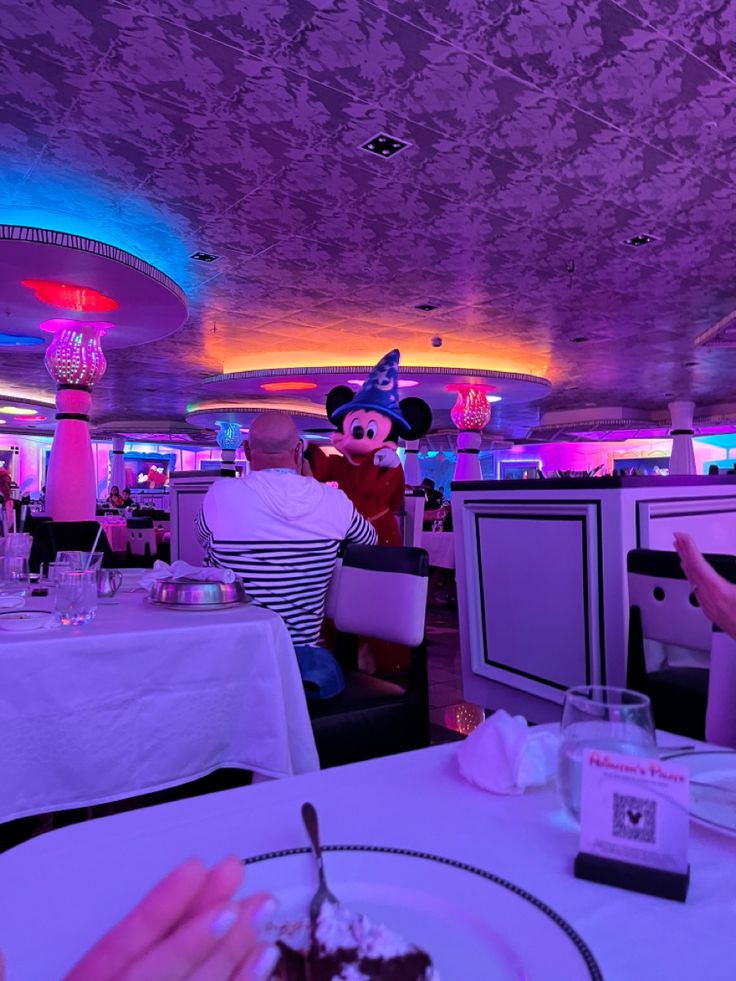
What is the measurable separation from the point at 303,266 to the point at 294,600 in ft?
→ 15.5

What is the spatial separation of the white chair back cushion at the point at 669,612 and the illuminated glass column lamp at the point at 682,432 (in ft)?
48.7

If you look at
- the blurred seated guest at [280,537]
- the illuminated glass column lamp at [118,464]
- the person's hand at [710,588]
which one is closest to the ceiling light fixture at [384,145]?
the blurred seated guest at [280,537]

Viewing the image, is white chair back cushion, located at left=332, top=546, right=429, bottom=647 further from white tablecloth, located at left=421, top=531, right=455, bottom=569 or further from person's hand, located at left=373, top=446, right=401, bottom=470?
white tablecloth, located at left=421, top=531, right=455, bottom=569

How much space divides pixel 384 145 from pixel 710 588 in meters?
3.99

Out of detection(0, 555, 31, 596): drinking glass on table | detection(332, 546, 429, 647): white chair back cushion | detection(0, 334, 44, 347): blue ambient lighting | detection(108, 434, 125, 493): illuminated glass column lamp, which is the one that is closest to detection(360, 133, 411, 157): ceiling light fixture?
detection(332, 546, 429, 647): white chair back cushion

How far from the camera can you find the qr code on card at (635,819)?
0.53 meters

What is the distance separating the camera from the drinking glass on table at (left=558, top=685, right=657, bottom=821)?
2.01 ft

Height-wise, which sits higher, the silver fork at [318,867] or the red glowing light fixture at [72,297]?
the red glowing light fixture at [72,297]

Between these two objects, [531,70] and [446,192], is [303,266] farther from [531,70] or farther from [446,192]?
[531,70]

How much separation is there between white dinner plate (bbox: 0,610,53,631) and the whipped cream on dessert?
51.4 inches

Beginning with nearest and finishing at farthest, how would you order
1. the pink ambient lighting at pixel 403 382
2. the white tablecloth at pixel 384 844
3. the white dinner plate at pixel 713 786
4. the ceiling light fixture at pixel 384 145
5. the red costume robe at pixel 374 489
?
the white tablecloth at pixel 384 844 < the white dinner plate at pixel 713 786 < the red costume robe at pixel 374 489 < the ceiling light fixture at pixel 384 145 < the pink ambient lighting at pixel 403 382

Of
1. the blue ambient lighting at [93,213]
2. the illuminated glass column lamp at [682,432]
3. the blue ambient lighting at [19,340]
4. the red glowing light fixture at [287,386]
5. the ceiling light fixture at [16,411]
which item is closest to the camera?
the blue ambient lighting at [93,213]

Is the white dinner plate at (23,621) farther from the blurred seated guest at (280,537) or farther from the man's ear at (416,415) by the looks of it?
the man's ear at (416,415)

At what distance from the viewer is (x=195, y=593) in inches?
71.3
